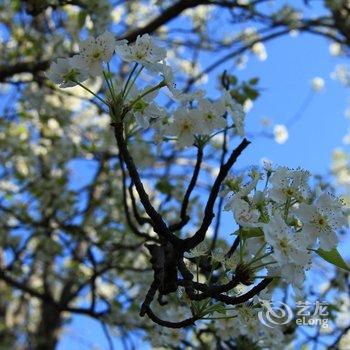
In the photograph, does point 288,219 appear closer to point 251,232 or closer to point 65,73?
point 251,232

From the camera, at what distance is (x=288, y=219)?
139 centimetres

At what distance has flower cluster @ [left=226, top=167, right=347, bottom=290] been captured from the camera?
48.4 inches

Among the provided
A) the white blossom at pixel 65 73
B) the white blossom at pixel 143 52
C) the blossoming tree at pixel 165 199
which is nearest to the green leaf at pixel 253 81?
the blossoming tree at pixel 165 199

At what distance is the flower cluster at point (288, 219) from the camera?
1.23 m

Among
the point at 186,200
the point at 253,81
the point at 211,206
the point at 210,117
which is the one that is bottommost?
the point at 211,206

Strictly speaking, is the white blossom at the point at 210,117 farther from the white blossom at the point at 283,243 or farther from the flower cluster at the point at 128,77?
the white blossom at the point at 283,243

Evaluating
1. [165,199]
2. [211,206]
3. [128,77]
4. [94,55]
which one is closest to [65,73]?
[94,55]

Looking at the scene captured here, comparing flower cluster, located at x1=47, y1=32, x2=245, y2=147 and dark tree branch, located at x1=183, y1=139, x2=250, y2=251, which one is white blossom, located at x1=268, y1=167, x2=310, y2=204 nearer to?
dark tree branch, located at x1=183, y1=139, x2=250, y2=251

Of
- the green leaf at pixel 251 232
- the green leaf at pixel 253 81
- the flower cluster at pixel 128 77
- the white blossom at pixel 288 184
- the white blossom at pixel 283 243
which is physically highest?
the green leaf at pixel 253 81

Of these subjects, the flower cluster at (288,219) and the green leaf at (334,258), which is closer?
the flower cluster at (288,219)

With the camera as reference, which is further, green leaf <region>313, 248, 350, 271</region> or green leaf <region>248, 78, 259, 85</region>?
green leaf <region>248, 78, 259, 85</region>

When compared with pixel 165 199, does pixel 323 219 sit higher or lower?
lower

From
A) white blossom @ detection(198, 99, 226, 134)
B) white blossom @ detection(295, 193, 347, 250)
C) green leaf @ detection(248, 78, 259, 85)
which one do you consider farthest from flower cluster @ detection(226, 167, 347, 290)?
green leaf @ detection(248, 78, 259, 85)

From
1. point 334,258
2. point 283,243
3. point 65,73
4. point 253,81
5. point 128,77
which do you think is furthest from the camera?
point 253,81
